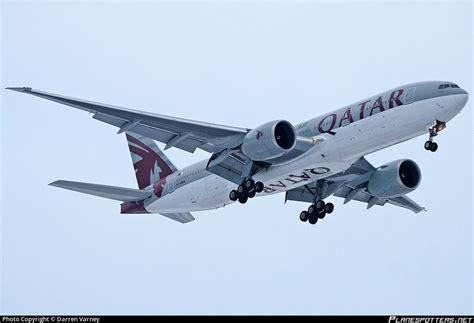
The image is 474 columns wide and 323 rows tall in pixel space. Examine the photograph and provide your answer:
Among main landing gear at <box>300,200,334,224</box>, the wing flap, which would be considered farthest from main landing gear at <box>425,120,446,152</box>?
the wing flap

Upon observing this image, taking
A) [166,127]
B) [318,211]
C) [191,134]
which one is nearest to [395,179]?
[318,211]

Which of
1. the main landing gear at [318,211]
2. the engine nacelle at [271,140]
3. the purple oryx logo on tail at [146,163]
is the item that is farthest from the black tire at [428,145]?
the purple oryx logo on tail at [146,163]

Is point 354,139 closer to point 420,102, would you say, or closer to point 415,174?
point 420,102

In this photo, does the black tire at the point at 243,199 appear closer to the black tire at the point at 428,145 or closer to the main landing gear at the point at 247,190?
the main landing gear at the point at 247,190

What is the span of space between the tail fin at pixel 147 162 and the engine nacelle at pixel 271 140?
8.56m

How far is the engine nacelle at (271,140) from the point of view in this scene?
34.8 metres

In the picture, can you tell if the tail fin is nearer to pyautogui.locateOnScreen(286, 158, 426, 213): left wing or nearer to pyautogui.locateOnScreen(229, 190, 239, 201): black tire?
pyautogui.locateOnScreen(286, 158, 426, 213): left wing

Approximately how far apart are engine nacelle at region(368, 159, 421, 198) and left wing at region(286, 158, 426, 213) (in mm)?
547

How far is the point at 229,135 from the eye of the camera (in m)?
36.4

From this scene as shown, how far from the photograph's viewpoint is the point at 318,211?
133 feet

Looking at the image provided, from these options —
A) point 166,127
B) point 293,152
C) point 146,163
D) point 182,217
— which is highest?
point 146,163

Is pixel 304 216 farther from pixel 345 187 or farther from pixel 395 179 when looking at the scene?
pixel 395 179

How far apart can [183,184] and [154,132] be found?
12.4ft

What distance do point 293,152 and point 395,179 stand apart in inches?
239
